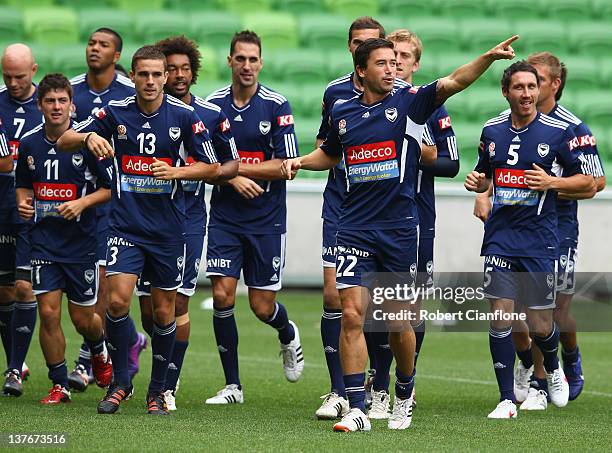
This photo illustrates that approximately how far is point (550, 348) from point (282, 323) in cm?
203

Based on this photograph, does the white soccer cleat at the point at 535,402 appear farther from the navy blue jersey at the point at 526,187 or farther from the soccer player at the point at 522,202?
the navy blue jersey at the point at 526,187

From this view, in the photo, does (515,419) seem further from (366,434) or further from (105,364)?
(105,364)

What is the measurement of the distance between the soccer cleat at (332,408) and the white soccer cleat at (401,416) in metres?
0.49

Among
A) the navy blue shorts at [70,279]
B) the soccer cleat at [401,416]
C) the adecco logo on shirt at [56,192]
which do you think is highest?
the adecco logo on shirt at [56,192]

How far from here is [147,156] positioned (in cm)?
773

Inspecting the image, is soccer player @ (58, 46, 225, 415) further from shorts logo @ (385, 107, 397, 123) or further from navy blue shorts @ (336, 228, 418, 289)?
shorts logo @ (385, 107, 397, 123)

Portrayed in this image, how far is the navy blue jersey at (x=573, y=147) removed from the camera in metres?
8.73

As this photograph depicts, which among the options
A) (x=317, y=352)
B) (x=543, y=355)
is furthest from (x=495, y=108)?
(x=543, y=355)

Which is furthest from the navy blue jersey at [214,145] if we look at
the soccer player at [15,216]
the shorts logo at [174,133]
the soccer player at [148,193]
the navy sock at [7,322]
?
the navy sock at [7,322]

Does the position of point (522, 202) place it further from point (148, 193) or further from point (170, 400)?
point (170, 400)

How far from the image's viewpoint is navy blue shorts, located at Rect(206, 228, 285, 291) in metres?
8.85

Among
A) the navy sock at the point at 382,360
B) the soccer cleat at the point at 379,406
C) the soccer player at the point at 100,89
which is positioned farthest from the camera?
the soccer player at the point at 100,89

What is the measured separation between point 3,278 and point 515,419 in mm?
4057

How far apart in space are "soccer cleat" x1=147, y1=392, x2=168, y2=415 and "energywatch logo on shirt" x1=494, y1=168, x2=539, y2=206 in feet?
8.67
